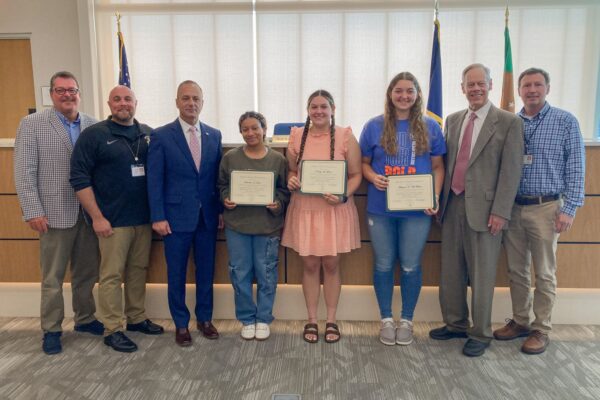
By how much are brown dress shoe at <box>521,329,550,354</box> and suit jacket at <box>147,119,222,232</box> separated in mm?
2075

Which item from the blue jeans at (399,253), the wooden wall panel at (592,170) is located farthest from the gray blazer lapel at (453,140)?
the wooden wall panel at (592,170)

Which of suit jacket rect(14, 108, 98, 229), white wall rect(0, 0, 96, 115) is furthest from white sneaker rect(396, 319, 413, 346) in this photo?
white wall rect(0, 0, 96, 115)

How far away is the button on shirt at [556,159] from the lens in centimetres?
230

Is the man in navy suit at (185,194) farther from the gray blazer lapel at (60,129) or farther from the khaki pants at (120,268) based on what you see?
the gray blazer lapel at (60,129)

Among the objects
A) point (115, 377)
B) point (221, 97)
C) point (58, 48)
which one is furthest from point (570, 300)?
point (58, 48)

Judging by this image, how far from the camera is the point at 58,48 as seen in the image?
514 cm

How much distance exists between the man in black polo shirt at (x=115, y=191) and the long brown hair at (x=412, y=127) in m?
1.46

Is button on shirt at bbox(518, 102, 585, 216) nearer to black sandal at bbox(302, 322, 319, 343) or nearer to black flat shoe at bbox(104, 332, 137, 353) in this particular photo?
black sandal at bbox(302, 322, 319, 343)

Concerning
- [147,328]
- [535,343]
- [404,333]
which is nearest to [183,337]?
[147,328]

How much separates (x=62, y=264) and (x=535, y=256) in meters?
2.88

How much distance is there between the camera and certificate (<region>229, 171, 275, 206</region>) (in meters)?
2.43

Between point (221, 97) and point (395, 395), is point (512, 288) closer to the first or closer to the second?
point (395, 395)

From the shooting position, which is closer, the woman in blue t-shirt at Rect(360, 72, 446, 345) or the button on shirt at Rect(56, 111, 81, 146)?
the woman in blue t-shirt at Rect(360, 72, 446, 345)

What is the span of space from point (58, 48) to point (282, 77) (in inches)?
112
